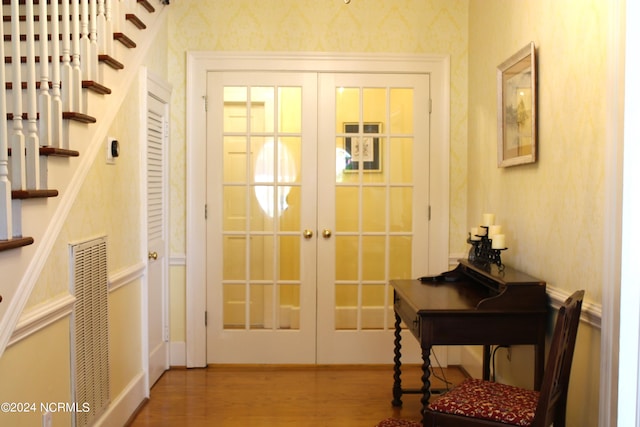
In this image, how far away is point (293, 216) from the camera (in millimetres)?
4500

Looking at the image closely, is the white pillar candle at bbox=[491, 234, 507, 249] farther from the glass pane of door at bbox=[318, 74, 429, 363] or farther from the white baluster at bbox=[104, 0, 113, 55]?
the white baluster at bbox=[104, 0, 113, 55]

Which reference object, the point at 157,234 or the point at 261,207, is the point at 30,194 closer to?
the point at 157,234

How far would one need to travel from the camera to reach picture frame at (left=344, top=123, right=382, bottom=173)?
14.7ft

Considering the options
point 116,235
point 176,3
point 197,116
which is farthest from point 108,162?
point 176,3

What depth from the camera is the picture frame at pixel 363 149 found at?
4.48 m

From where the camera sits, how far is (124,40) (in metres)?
3.20

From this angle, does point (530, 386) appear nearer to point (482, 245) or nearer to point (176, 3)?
point (482, 245)

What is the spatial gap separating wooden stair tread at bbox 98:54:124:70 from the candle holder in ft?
7.08

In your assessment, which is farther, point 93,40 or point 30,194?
point 93,40

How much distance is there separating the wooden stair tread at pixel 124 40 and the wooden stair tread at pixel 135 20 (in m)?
0.13

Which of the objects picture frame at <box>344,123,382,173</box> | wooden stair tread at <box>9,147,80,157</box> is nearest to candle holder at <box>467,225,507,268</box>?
picture frame at <box>344,123,382,173</box>

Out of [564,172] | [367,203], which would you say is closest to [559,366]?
[564,172]

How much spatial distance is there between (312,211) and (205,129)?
39.4 inches

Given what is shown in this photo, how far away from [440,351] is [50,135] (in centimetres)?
323
